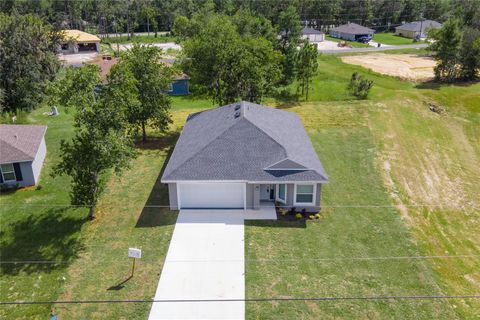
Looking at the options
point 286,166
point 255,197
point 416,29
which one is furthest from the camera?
point 416,29

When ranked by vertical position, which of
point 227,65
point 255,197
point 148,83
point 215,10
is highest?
point 215,10

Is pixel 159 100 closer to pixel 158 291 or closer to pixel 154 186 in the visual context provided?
pixel 154 186

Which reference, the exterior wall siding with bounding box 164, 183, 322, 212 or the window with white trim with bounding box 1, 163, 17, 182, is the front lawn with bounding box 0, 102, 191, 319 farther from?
the window with white trim with bounding box 1, 163, 17, 182

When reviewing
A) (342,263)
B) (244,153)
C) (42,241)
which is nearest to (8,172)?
(42,241)

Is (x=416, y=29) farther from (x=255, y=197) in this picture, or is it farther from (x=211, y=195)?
(x=211, y=195)

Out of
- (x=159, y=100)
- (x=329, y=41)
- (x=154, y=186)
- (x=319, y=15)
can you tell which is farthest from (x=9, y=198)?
(x=319, y=15)

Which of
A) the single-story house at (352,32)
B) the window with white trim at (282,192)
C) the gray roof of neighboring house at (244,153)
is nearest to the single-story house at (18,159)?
Result: the gray roof of neighboring house at (244,153)

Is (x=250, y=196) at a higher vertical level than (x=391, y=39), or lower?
lower
